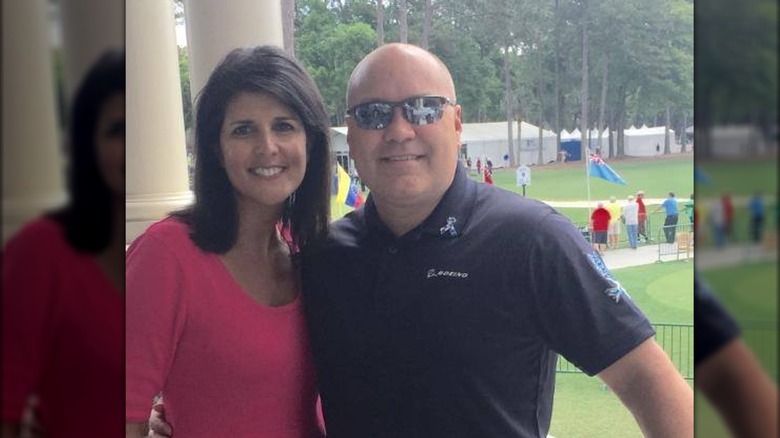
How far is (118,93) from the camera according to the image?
1719 mm

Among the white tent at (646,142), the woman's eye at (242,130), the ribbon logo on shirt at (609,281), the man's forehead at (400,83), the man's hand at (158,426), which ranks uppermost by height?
the man's forehead at (400,83)

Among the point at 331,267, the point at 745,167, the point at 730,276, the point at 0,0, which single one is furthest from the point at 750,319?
the point at 0,0

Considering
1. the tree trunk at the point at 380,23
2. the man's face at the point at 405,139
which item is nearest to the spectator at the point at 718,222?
the man's face at the point at 405,139

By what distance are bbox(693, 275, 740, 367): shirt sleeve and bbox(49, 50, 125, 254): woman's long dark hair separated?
1171mm

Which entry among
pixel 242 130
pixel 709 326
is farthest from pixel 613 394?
pixel 242 130

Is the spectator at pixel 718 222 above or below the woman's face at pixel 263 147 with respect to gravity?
below

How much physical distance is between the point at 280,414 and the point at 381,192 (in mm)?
605

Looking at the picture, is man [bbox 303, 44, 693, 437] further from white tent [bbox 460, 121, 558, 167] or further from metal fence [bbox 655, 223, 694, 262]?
metal fence [bbox 655, 223, 694, 262]

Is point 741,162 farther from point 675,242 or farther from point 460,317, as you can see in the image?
point 460,317

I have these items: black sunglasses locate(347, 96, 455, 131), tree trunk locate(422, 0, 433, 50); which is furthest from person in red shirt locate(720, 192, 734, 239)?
tree trunk locate(422, 0, 433, 50)

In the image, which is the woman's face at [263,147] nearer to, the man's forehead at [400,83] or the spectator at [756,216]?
the man's forehead at [400,83]

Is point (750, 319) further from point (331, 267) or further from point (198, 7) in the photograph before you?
→ point (198, 7)

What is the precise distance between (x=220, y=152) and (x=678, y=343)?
3.77 feet

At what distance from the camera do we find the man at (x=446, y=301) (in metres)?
1.89
